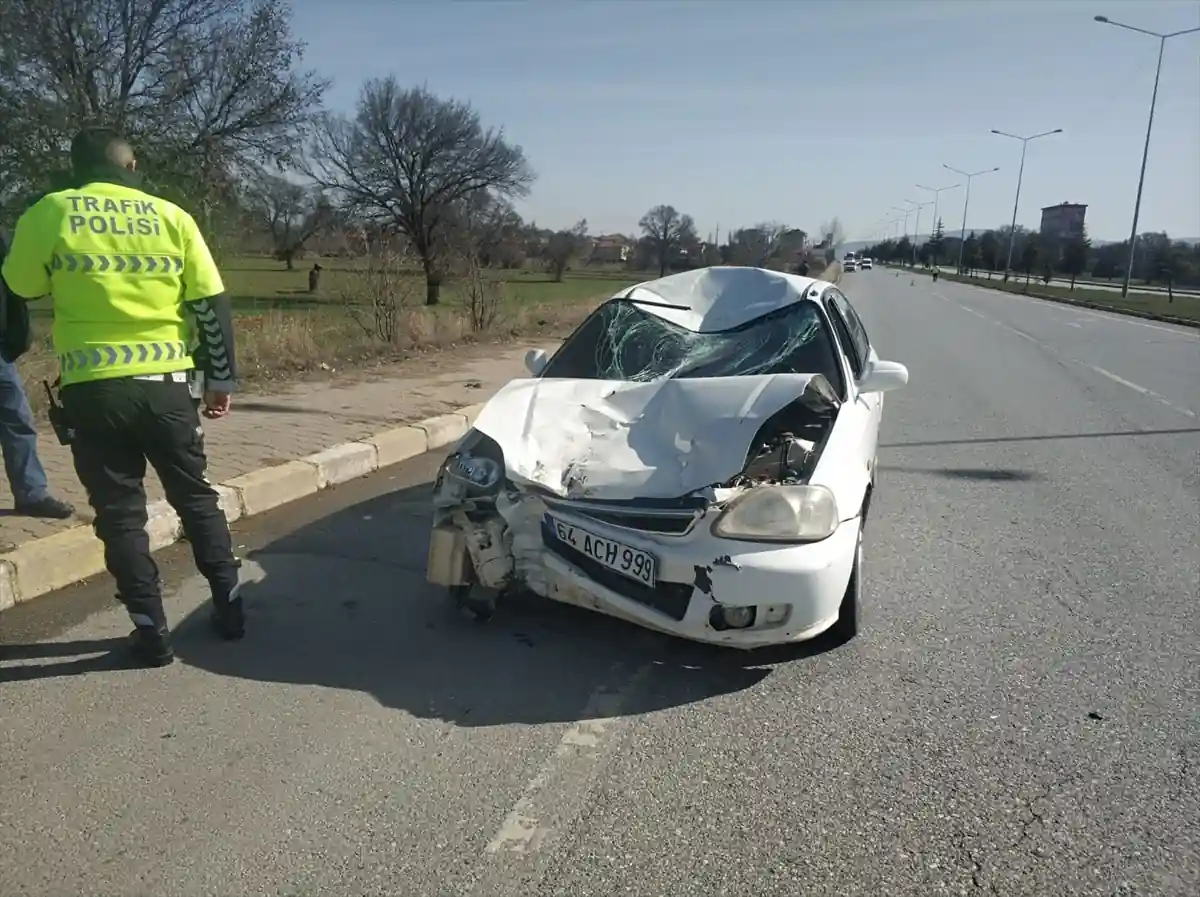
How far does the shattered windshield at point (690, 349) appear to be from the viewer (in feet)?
16.8

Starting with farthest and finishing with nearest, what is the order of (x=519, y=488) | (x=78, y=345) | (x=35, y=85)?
(x=35, y=85)
(x=519, y=488)
(x=78, y=345)

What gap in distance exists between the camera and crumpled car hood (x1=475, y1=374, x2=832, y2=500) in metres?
3.94

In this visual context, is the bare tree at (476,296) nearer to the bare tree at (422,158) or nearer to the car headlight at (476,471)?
the car headlight at (476,471)

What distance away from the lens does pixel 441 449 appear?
827 centimetres

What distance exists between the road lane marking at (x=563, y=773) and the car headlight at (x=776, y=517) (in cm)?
74

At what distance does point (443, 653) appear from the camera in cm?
397

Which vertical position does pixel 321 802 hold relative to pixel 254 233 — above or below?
below

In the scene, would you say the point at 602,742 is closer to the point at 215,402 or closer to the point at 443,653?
the point at 443,653

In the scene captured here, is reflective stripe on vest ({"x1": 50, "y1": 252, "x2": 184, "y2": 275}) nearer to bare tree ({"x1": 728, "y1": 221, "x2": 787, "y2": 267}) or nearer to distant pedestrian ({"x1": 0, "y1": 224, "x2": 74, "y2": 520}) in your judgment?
distant pedestrian ({"x1": 0, "y1": 224, "x2": 74, "y2": 520})

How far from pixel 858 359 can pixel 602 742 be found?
3.24 m

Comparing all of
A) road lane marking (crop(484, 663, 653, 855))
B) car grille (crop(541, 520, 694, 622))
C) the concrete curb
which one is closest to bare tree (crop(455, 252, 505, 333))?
the concrete curb

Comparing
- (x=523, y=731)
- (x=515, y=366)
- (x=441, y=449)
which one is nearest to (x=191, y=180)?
(x=515, y=366)

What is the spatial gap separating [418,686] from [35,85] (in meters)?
23.2

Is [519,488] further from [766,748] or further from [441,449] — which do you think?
[441,449]
